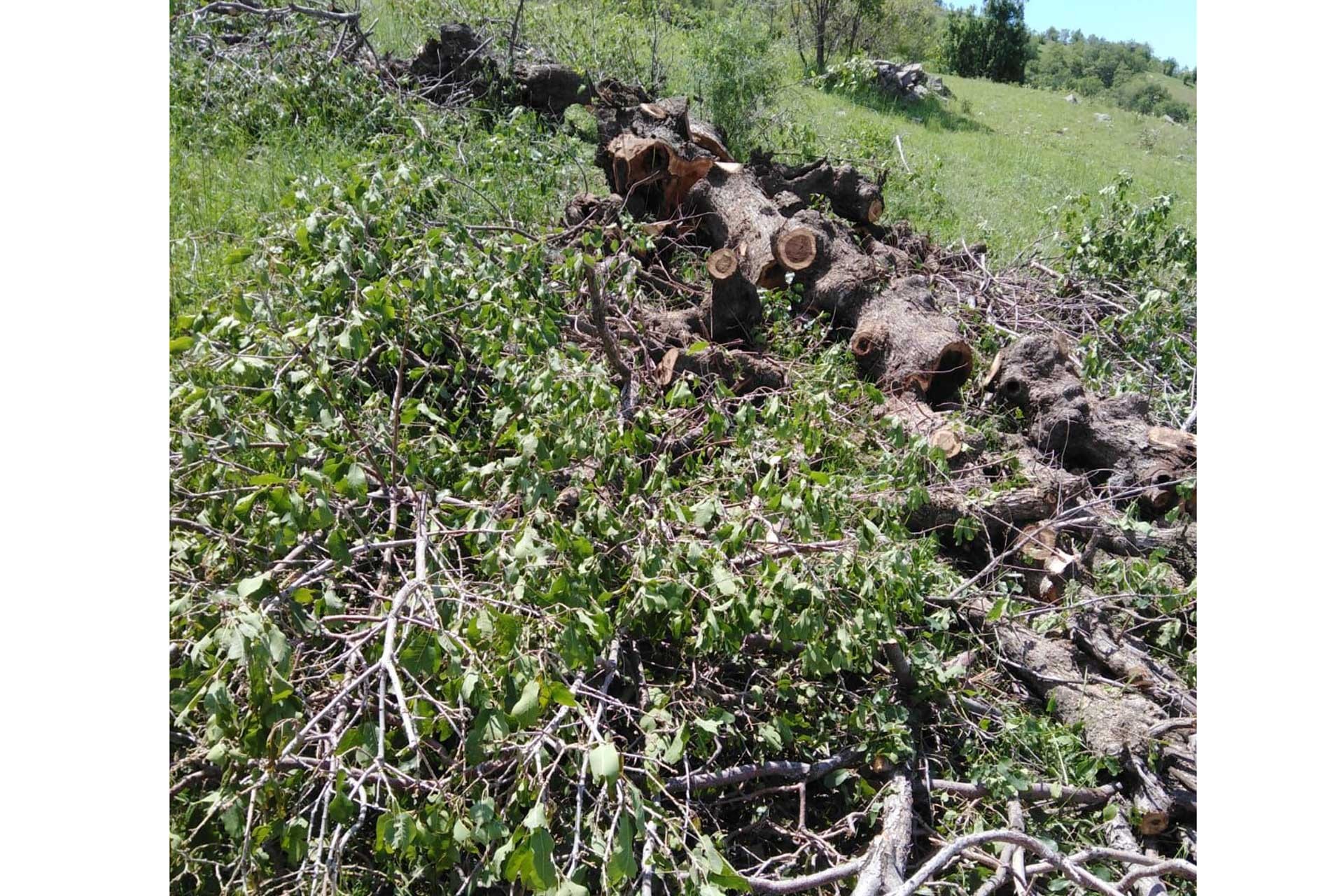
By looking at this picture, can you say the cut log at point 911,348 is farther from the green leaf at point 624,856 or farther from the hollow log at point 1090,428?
the green leaf at point 624,856

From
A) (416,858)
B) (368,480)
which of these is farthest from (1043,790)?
(368,480)

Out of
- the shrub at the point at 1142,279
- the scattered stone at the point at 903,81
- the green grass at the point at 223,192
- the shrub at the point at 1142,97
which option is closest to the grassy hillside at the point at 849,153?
the green grass at the point at 223,192

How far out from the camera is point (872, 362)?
14.3 feet

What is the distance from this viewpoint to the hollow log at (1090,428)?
12.2 feet

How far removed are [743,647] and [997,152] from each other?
9.99m

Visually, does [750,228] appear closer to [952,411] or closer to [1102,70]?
[952,411]

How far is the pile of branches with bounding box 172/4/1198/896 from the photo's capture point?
1758 mm

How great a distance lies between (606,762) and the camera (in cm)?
156

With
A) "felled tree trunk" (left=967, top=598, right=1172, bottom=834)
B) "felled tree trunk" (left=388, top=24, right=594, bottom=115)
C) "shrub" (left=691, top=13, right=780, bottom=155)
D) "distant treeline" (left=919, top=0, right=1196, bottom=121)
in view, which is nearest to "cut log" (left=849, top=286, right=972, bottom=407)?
"felled tree trunk" (left=967, top=598, right=1172, bottom=834)

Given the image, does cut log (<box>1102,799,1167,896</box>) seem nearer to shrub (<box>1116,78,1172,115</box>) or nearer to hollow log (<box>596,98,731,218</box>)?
hollow log (<box>596,98,731,218</box>)

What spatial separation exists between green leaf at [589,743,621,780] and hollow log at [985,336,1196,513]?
2.79 metres

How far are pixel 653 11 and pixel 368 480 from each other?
6.57 meters

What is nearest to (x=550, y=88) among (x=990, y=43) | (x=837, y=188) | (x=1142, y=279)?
(x=837, y=188)

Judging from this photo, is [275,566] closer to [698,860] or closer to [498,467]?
[498,467]
